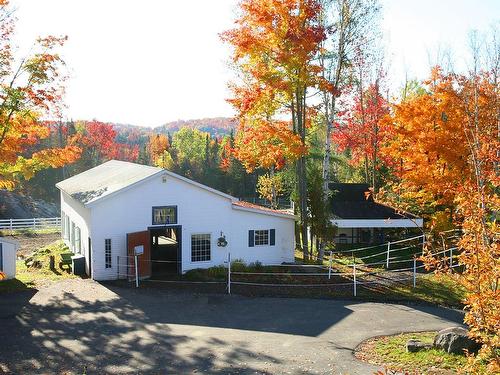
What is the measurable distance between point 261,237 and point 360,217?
28.2ft

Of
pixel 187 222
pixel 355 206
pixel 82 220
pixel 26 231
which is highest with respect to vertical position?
pixel 355 206

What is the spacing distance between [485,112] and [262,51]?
35.8ft

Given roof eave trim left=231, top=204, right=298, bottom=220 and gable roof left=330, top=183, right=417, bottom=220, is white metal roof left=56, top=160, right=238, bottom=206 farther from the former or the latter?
gable roof left=330, top=183, right=417, bottom=220

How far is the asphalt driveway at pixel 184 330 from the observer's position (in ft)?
42.6

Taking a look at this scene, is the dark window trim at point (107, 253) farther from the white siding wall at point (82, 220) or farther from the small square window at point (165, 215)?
the small square window at point (165, 215)

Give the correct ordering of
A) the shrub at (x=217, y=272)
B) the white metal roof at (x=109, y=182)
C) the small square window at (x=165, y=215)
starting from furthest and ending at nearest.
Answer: the small square window at (x=165, y=215) → the shrub at (x=217, y=272) → the white metal roof at (x=109, y=182)

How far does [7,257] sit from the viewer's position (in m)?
21.6

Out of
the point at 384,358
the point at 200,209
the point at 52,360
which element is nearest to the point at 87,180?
the point at 200,209

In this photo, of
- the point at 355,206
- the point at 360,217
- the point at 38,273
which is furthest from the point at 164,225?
the point at 355,206

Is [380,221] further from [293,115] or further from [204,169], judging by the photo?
[204,169]

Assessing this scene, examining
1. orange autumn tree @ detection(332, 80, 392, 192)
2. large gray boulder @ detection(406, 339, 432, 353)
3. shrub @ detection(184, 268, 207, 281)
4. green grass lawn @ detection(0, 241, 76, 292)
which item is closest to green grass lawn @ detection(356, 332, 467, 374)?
large gray boulder @ detection(406, 339, 432, 353)

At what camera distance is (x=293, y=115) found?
2616 centimetres

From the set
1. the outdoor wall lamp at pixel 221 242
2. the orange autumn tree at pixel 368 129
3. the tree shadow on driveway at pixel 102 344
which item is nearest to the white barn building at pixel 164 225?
the outdoor wall lamp at pixel 221 242

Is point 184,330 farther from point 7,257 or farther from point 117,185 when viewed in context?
point 7,257
